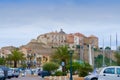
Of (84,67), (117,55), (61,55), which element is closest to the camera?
(84,67)

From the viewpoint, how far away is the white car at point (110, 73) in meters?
28.0

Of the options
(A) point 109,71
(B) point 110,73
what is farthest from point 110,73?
(A) point 109,71

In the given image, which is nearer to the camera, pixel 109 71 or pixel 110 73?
pixel 110 73

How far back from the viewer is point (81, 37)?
191750 millimetres

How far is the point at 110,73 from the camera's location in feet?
93.1

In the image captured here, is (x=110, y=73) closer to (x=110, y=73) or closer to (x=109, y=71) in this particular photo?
(x=110, y=73)

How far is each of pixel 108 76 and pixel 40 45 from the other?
521 ft

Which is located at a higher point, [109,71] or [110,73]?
[109,71]

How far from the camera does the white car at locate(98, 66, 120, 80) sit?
2797 cm

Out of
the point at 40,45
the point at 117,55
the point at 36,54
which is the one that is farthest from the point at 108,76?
the point at 40,45

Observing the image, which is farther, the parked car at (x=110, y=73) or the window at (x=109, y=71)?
the window at (x=109, y=71)

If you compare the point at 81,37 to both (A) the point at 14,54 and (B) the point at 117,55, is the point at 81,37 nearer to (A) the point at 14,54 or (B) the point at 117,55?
(A) the point at 14,54

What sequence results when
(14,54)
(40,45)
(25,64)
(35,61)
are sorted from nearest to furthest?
(14,54)
(25,64)
(35,61)
(40,45)

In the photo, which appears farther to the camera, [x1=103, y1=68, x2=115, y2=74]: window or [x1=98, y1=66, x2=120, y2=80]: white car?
[x1=103, y1=68, x2=115, y2=74]: window
